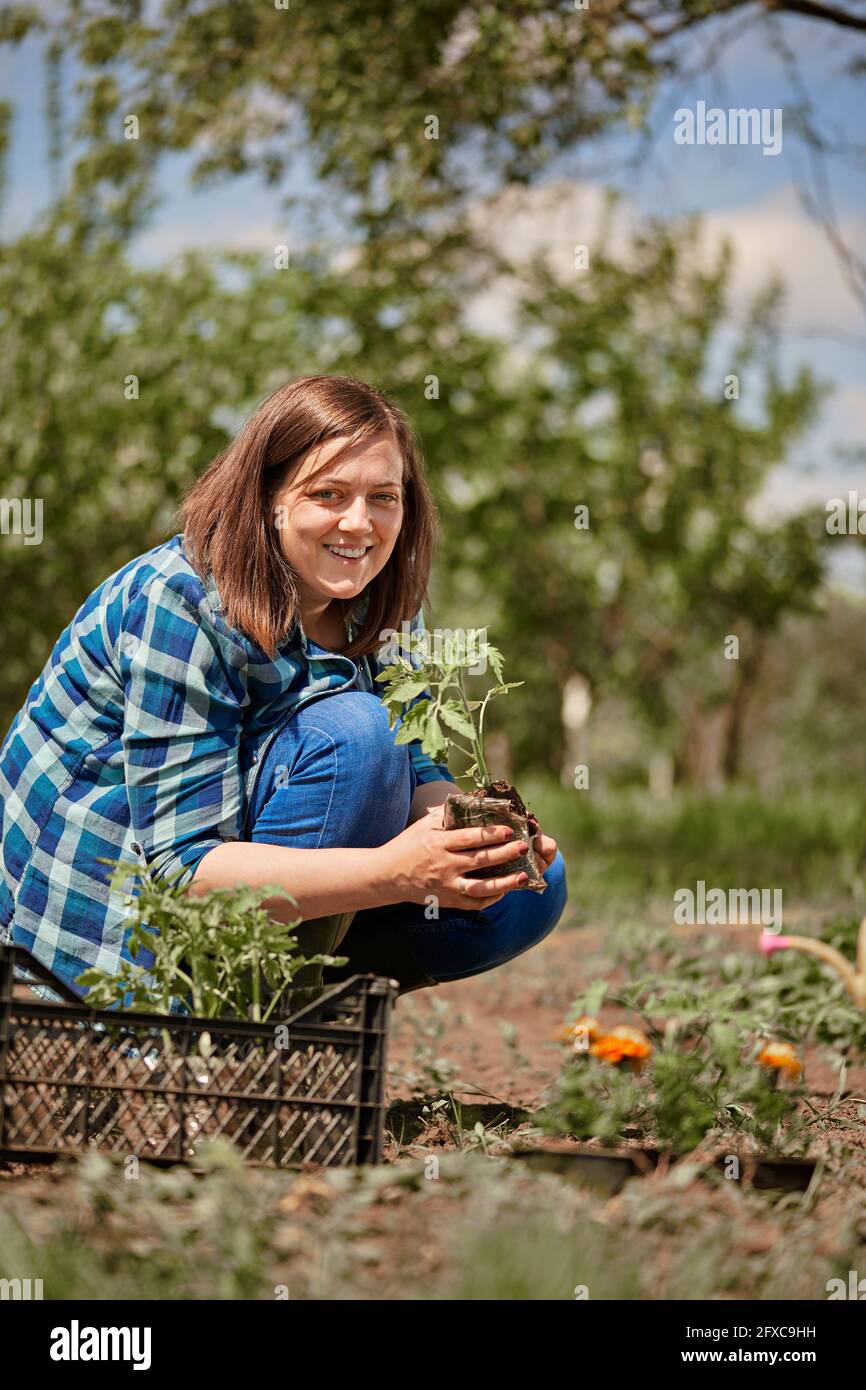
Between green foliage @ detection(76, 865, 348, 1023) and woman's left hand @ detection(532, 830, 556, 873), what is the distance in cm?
38

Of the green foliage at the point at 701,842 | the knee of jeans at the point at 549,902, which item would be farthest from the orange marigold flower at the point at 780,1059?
the green foliage at the point at 701,842

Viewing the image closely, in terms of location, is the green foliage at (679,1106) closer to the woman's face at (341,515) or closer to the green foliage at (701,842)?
the woman's face at (341,515)

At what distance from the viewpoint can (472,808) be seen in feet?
6.08

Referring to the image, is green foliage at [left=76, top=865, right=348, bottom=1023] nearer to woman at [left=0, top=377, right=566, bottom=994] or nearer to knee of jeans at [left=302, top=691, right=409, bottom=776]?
woman at [left=0, top=377, right=566, bottom=994]

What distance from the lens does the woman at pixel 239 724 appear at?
6.43ft

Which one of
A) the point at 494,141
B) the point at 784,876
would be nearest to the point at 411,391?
the point at 494,141

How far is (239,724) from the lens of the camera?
7.00 ft

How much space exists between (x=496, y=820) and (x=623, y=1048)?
0.91 metres

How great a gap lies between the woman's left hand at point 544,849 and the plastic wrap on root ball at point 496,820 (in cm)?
5

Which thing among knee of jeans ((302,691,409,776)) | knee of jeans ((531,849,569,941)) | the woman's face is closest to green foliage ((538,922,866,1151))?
knee of jeans ((531,849,569,941))

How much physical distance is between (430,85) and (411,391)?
1597 mm

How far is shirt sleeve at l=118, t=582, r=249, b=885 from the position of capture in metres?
1.96

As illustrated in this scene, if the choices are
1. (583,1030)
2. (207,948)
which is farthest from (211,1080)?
(583,1030)
